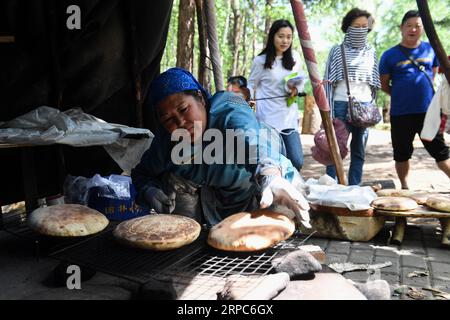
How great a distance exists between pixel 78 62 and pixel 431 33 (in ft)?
9.43

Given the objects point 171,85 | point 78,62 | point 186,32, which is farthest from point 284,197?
point 186,32

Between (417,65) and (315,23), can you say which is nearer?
(417,65)

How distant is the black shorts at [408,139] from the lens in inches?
182

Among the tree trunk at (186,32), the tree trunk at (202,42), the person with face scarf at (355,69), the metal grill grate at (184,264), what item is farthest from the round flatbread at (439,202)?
the tree trunk at (186,32)

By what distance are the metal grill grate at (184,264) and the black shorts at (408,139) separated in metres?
3.44

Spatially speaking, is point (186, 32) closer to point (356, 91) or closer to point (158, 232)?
point (356, 91)

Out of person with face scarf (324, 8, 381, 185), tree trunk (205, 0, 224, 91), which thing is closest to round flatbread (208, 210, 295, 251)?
tree trunk (205, 0, 224, 91)

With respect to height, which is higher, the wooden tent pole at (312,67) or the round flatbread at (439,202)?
the wooden tent pole at (312,67)

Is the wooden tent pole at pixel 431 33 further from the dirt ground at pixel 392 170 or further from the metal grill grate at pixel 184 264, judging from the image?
the dirt ground at pixel 392 170

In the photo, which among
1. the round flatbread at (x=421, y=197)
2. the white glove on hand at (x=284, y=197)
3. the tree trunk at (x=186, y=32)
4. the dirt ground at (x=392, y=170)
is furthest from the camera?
the dirt ground at (x=392, y=170)

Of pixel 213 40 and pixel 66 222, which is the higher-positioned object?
pixel 213 40

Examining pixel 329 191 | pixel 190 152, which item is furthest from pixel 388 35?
pixel 190 152

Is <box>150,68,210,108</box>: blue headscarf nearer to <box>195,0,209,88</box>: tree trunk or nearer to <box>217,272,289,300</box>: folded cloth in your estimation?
<box>217,272,289,300</box>: folded cloth

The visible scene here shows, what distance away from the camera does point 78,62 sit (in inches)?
131
